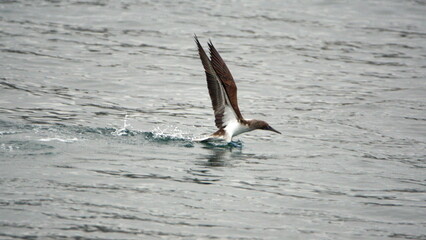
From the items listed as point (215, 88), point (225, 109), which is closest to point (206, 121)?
point (225, 109)

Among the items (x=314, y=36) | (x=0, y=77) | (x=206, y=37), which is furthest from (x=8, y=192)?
(x=314, y=36)

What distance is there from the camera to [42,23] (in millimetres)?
19000

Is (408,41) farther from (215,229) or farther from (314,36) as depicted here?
(215,229)

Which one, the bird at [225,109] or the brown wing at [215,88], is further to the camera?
the bird at [225,109]

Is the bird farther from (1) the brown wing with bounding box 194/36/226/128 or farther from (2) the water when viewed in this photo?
(2) the water

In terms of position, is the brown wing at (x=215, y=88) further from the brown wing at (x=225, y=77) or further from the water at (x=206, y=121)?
the water at (x=206, y=121)

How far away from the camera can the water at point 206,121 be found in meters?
8.54

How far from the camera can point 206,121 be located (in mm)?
13406

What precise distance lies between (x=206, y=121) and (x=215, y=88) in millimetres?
2091

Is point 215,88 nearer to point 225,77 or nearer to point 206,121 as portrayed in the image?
point 225,77

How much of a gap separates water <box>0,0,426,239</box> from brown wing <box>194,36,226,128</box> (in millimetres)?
534

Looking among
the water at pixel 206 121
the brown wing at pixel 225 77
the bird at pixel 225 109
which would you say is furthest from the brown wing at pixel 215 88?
the water at pixel 206 121

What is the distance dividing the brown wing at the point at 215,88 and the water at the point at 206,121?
0.53 meters

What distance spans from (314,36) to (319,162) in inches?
345
